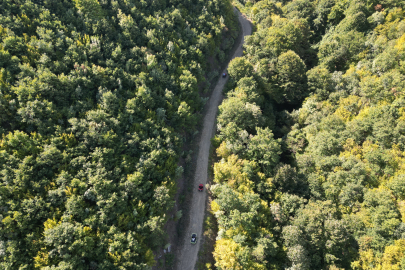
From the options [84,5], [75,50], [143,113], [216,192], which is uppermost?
[84,5]

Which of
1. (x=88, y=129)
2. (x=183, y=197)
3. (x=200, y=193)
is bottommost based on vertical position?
(x=183, y=197)

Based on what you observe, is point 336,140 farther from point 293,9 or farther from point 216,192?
point 293,9

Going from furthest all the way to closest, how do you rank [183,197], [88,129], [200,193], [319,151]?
[200,193]
[319,151]
[183,197]
[88,129]

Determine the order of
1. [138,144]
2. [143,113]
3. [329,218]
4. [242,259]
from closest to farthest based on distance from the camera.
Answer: [242,259] < [329,218] < [138,144] < [143,113]

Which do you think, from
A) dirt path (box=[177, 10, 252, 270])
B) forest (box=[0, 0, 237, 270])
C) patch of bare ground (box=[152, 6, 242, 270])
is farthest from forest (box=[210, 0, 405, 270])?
forest (box=[0, 0, 237, 270])

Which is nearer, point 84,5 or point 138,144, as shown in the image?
point 138,144

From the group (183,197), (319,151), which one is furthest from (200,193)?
(319,151)

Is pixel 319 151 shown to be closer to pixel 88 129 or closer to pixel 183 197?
pixel 183 197

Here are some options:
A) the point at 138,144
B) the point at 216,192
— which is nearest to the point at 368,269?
the point at 216,192
